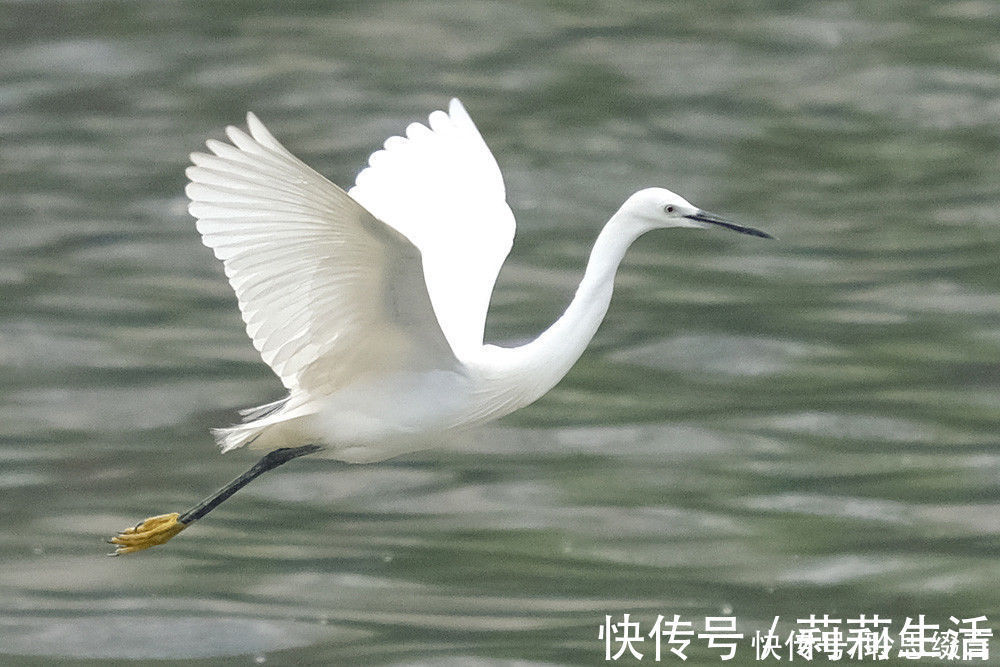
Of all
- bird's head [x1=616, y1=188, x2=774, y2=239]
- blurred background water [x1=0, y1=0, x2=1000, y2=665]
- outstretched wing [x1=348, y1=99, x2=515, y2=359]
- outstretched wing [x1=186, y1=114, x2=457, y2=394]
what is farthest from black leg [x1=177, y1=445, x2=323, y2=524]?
blurred background water [x1=0, y1=0, x2=1000, y2=665]

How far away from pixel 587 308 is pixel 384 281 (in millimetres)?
1065

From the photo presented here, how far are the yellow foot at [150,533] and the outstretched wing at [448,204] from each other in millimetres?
1743

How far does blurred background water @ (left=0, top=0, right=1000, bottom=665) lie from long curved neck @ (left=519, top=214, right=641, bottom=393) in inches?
139

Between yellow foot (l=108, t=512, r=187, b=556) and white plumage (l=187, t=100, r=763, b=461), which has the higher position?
white plumage (l=187, t=100, r=763, b=461)

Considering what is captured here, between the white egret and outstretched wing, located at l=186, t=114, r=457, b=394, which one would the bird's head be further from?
outstretched wing, located at l=186, t=114, r=457, b=394

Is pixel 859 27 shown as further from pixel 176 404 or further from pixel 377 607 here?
pixel 377 607

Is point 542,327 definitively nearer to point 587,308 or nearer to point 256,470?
point 256,470

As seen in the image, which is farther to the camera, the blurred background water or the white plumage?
the blurred background water

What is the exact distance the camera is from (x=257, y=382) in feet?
55.0

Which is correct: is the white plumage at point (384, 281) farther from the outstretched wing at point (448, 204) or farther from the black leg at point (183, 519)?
the black leg at point (183, 519)

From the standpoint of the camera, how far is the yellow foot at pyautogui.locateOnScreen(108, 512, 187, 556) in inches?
399

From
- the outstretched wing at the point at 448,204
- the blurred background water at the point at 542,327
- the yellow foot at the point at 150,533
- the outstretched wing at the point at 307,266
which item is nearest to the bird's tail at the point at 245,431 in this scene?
the outstretched wing at the point at 307,266

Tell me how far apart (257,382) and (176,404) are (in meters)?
0.69

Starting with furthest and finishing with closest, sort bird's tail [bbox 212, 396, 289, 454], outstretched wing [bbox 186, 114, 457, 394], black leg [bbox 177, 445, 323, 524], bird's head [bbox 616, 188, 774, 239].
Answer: black leg [bbox 177, 445, 323, 524] < bird's tail [bbox 212, 396, 289, 454] < bird's head [bbox 616, 188, 774, 239] < outstretched wing [bbox 186, 114, 457, 394]
